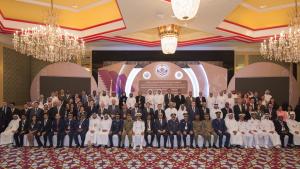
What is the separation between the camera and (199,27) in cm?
1027

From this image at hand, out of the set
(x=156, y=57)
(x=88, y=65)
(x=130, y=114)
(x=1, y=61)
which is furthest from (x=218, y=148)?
(x=1, y=61)

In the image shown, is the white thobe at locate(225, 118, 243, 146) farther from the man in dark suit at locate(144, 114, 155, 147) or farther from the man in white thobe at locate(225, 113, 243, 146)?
the man in dark suit at locate(144, 114, 155, 147)

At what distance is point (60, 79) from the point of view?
13.1 m

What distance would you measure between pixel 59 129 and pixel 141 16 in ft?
15.3

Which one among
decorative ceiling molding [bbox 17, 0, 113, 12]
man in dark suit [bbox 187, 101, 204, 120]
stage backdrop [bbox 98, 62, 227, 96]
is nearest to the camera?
decorative ceiling molding [bbox 17, 0, 113, 12]

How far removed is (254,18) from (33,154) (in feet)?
30.2

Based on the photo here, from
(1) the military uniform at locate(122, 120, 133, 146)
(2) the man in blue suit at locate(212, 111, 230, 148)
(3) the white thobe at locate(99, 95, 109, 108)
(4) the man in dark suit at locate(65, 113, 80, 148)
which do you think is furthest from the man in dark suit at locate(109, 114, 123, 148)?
(2) the man in blue suit at locate(212, 111, 230, 148)

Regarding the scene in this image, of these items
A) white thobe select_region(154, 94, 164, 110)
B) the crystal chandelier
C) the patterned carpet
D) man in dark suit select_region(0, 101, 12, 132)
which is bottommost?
the patterned carpet

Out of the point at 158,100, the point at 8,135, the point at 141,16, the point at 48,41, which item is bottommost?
the point at 8,135

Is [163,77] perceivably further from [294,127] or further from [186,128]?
[294,127]

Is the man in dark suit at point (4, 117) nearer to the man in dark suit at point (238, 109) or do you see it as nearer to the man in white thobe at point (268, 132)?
the man in dark suit at point (238, 109)

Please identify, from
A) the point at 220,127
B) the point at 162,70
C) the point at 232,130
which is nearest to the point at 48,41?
the point at 220,127

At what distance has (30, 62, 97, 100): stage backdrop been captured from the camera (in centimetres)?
1301

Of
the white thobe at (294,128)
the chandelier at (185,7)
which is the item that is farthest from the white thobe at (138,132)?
the white thobe at (294,128)
